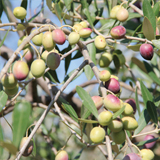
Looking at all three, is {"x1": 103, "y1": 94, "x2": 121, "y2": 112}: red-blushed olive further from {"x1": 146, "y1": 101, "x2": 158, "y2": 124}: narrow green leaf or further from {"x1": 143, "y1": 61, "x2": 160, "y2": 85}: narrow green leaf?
{"x1": 143, "y1": 61, "x2": 160, "y2": 85}: narrow green leaf

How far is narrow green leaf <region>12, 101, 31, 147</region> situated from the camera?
41 cm

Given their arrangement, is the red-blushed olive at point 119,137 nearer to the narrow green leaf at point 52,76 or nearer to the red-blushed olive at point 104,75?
the red-blushed olive at point 104,75

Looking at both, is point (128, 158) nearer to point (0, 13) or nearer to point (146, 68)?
point (146, 68)

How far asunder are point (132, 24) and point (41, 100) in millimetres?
773

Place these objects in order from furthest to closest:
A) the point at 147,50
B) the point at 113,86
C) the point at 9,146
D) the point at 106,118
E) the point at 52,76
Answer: the point at 52,76, the point at 147,50, the point at 113,86, the point at 106,118, the point at 9,146

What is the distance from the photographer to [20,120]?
42 centimetres

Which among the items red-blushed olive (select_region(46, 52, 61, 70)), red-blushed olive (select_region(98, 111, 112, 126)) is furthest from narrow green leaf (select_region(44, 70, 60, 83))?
red-blushed olive (select_region(98, 111, 112, 126))

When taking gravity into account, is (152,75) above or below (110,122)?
below

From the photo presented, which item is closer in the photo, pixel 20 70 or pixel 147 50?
pixel 20 70

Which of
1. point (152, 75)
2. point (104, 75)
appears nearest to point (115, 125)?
point (104, 75)

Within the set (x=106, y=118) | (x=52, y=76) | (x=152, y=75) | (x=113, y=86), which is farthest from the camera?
(x=152, y=75)

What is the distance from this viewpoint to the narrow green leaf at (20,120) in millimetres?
411

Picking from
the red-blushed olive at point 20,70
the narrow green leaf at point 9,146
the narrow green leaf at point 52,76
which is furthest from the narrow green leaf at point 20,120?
the narrow green leaf at point 52,76

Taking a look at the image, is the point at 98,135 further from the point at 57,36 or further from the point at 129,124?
the point at 57,36
